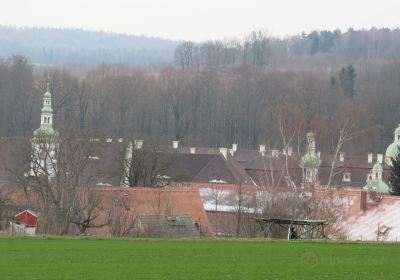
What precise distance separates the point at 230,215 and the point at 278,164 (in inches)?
1156

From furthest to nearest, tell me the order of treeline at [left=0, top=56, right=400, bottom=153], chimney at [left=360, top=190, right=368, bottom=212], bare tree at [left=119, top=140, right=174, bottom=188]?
treeline at [left=0, top=56, right=400, bottom=153], bare tree at [left=119, top=140, right=174, bottom=188], chimney at [left=360, top=190, right=368, bottom=212]

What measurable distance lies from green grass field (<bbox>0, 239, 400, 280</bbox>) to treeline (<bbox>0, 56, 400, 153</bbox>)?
6684cm

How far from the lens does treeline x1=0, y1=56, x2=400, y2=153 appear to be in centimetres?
10494

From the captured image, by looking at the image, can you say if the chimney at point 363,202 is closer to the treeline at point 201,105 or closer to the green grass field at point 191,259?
the green grass field at point 191,259

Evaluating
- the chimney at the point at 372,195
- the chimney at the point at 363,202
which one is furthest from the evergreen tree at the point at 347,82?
the chimney at the point at 363,202

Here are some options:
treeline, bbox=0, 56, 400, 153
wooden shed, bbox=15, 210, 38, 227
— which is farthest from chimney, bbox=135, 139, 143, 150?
treeline, bbox=0, 56, 400, 153

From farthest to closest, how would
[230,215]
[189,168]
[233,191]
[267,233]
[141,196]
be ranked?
[189,168], [233,191], [230,215], [141,196], [267,233]

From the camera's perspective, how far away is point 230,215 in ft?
147

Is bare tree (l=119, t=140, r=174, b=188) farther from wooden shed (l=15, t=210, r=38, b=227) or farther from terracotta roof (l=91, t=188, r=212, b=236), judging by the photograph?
wooden shed (l=15, t=210, r=38, b=227)

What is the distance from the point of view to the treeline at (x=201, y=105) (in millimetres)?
104938

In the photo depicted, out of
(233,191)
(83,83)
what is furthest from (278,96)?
(233,191)

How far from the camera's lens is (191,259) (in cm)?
2431

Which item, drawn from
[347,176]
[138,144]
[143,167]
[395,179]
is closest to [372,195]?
[395,179]

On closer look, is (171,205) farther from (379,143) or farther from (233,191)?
(379,143)
